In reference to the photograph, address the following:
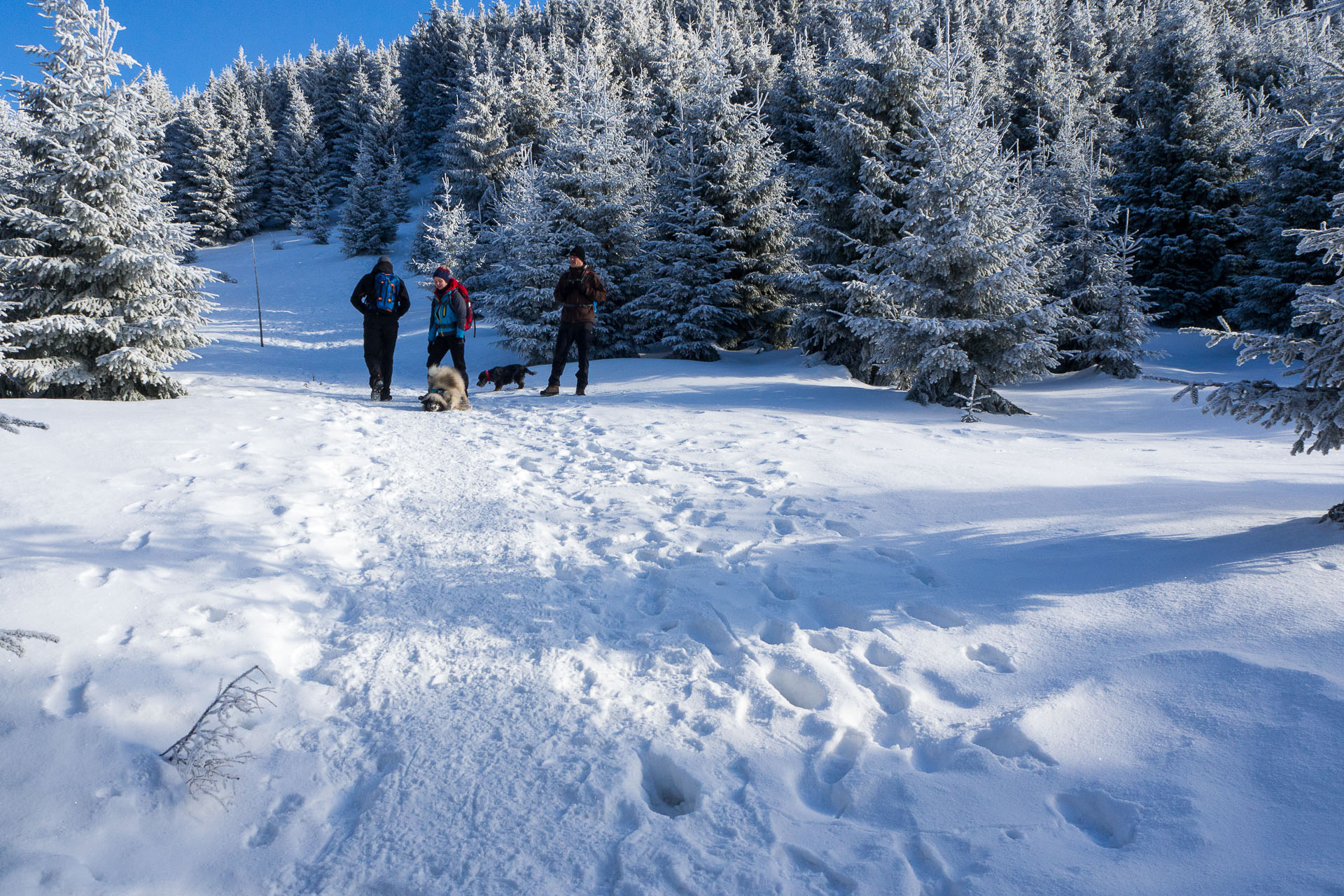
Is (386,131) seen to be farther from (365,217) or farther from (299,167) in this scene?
(365,217)

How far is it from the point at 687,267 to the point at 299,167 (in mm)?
48319

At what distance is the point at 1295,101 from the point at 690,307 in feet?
56.9

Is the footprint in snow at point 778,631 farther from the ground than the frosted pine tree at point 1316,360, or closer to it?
closer to it

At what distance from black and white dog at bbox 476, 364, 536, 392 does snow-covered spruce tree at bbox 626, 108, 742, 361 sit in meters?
4.02

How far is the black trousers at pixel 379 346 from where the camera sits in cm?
966

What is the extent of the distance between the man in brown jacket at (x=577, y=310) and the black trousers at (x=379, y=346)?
7.28 ft

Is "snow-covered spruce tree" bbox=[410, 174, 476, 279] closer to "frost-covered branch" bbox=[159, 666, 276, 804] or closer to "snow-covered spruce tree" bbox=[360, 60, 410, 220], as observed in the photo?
"snow-covered spruce tree" bbox=[360, 60, 410, 220]

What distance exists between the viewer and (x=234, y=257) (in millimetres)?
44125

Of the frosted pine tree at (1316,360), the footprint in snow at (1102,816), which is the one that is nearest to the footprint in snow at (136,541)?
the footprint in snow at (1102,816)

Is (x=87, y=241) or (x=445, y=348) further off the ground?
(x=87, y=241)

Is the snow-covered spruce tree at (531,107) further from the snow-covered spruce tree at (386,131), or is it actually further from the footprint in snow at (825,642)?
the footprint in snow at (825,642)

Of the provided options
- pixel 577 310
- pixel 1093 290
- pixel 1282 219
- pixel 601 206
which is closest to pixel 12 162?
pixel 577 310

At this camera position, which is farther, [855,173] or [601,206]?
[601,206]

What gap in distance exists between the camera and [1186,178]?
68.6ft
